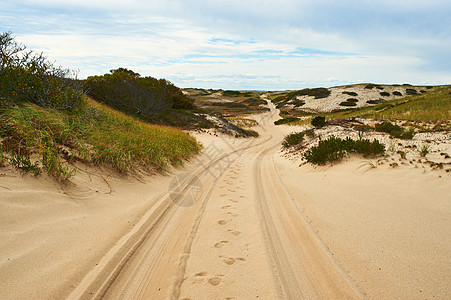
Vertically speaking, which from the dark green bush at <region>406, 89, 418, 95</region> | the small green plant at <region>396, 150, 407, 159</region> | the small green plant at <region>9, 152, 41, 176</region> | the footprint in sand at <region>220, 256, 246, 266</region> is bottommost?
the footprint in sand at <region>220, 256, 246, 266</region>

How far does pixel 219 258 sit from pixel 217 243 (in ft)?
1.20

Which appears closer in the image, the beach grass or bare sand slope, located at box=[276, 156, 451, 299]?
bare sand slope, located at box=[276, 156, 451, 299]

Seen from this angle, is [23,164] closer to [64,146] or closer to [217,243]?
[64,146]

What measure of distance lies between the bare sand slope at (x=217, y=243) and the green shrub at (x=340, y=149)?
6.93 feet

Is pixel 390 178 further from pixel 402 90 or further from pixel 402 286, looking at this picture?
pixel 402 90

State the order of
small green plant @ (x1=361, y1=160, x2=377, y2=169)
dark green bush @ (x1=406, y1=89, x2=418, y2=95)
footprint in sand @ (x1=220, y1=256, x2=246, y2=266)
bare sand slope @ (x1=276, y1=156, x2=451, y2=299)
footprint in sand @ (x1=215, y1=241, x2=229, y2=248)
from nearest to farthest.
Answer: bare sand slope @ (x1=276, y1=156, x2=451, y2=299)
footprint in sand @ (x1=220, y1=256, x2=246, y2=266)
footprint in sand @ (x1=215, y1=241, x2=229, y2=248)
small green plant @ (x1=361, y1=160, x2=377, y2=169)
dark green bush @ (x1=406, y1=89, x2=418, y2=95)

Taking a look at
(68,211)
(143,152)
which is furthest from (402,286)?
(143,152)

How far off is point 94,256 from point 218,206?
241 cm

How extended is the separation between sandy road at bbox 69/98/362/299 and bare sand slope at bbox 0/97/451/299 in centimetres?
1

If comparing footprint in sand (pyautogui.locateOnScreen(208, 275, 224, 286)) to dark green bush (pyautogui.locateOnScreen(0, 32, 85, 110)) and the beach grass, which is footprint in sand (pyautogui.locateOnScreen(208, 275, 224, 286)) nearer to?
the beach grass

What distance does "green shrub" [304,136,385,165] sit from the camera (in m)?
7.37

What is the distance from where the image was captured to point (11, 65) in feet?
22.4

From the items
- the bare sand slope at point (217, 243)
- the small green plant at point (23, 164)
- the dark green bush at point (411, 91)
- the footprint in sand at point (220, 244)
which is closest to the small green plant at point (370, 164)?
the bare sand slope at point (217, 243)

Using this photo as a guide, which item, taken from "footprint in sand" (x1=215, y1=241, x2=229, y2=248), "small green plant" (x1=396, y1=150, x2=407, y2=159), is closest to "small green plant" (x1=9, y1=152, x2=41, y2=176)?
"footprint in sand" (x1=215, y1=241, x2=229, y2=248)
